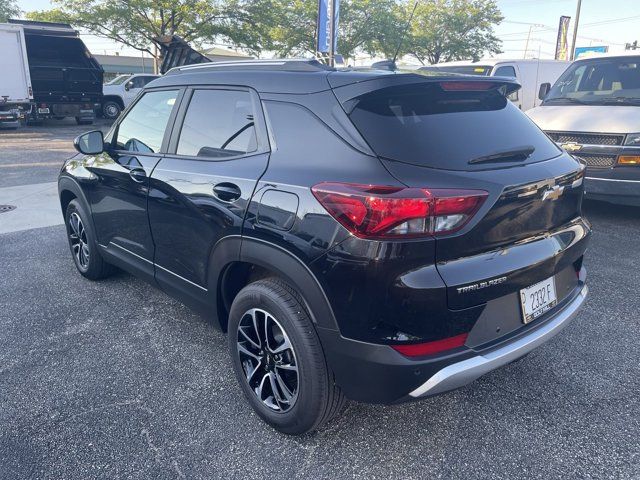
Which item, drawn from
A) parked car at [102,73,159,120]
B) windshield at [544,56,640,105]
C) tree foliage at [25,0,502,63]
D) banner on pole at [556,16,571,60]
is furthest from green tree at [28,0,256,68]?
windshield at [544,56,640,105]

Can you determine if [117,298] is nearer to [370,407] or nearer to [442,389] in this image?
[370,407]

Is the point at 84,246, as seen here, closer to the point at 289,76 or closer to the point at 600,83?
the point at 289,76

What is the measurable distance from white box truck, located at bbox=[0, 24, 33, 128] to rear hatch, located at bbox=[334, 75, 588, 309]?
55.9ft

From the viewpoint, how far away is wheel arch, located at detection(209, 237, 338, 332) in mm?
2100

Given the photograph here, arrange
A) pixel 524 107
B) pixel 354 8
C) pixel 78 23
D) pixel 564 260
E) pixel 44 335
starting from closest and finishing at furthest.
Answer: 1. pixel 564 260
2. pixel 44 335
3. pixel 524 107
4. pixel 78 23
5. pixel 354 8

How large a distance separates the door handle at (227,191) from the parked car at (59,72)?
16.8 m

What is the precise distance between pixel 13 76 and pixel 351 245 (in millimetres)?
17495

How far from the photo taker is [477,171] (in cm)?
212

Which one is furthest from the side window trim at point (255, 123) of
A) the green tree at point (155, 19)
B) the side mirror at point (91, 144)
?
the green tree at point (155, 19)

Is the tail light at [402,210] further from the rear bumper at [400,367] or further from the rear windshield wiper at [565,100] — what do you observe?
the rear windshield wiper at [565,100]

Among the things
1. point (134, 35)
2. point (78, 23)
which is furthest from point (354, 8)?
point (78, 23)

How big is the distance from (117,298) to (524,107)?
34.3 feet

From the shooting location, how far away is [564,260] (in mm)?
2473

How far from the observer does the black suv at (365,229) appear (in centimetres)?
197
